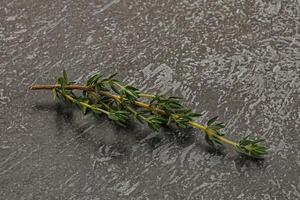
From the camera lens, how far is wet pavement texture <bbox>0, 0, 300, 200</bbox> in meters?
1.15

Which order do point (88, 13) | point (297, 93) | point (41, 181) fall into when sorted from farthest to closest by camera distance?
point (88, 13) → point (297, 93) → point (41, 181)

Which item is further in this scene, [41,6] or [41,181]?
[41,6]

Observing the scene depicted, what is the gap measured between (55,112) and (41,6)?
0.28m

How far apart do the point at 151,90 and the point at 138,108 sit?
67 millimetres

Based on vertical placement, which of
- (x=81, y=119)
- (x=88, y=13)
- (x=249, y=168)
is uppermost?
(x=88, y=13)

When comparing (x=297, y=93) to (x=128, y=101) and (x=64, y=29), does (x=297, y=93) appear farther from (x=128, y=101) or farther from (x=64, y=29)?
(x=64, y=29)

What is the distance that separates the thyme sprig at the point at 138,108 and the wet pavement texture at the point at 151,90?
0.08ft

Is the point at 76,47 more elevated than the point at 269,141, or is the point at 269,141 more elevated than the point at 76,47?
the point at 76,47

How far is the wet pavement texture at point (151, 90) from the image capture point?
115 cm

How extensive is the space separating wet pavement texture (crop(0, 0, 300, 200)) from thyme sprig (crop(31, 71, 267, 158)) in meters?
0.02

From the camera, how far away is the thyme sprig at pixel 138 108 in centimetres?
115

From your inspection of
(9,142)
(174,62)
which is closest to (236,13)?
(174,62)

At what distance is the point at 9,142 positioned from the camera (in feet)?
3.91

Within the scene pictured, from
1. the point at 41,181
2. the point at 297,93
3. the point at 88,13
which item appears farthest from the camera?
the point at 88,13
